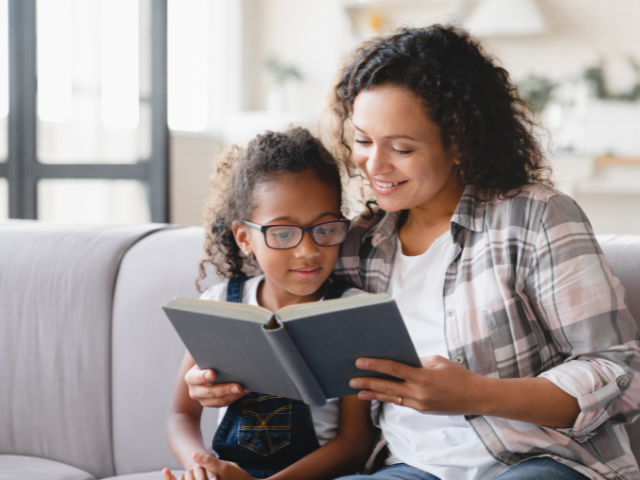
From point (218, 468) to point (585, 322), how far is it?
69 cm

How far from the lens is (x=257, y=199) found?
1365 mm

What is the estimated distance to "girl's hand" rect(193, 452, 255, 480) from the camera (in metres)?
1.16

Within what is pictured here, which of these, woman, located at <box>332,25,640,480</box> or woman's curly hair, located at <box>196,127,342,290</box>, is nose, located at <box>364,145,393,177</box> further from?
woman's curly hair, located at <box>196,127,342,290</box>

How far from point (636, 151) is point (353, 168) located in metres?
4.44

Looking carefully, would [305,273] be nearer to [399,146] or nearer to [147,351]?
[399,146]

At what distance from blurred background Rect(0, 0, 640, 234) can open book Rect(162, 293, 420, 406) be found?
84.0 inches

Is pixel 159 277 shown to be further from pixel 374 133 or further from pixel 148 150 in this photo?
pixel 148 150

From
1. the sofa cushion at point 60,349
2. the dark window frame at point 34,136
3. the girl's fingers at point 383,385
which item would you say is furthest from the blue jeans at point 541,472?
the dark window frame at point 34,136

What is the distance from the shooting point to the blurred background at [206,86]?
352 cm

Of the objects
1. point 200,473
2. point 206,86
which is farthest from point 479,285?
point 206,86

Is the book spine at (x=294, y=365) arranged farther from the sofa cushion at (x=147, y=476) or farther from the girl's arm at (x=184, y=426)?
the sofa cushion at (x=147, y=476)

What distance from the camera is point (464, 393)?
1055 mm

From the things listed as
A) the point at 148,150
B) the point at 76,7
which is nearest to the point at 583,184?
the point at 148,150

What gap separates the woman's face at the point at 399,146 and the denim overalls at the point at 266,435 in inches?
18.5
